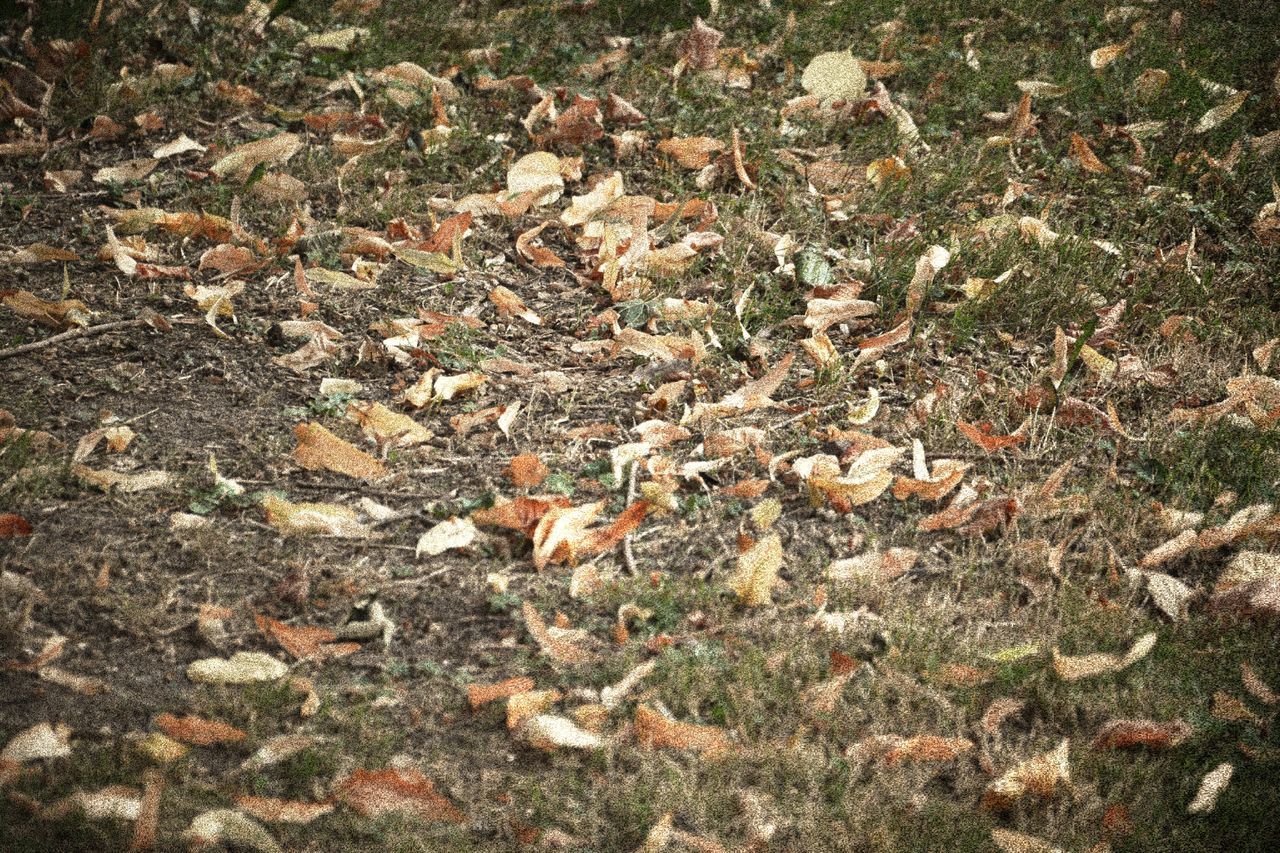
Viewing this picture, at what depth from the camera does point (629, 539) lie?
2.67m

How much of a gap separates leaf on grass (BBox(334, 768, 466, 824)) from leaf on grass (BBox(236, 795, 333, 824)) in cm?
6

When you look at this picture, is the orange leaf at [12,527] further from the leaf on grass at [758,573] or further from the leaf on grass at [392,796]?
the leaf on grass at [758,573]

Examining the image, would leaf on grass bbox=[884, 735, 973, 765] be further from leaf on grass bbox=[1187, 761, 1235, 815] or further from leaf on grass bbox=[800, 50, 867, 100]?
leaf on grass bbox=[800, 50, 867, 100]

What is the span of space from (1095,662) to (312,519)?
171cm

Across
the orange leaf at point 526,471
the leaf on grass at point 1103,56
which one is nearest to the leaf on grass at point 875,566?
the orange leaf at point 526,471

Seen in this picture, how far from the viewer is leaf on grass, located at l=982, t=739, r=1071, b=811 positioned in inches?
85.7

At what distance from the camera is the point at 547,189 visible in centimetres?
396

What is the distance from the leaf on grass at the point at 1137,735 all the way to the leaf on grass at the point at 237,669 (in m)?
1.62

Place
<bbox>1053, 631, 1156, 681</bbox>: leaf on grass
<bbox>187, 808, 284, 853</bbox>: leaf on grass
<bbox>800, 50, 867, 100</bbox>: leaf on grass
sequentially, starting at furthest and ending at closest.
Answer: <bbox>800, 50, 867, 100</bbox>: leaf on grass, <bbox>1053, 631, 1156, 681</bbox>: leaf on grass, <bbox>187, 808, 284, 853</bbox>: leaf on grass

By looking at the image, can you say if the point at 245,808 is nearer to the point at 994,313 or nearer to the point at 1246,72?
the point at 994,313

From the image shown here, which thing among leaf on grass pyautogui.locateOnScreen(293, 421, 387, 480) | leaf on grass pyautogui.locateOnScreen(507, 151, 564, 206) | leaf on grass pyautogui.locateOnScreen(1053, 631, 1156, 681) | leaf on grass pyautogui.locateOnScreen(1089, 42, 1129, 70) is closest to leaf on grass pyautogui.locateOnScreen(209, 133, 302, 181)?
leaf on grass pyautogui.locateOnScreen(507, 151, 564, 206)

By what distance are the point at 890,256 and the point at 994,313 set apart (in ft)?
1.20

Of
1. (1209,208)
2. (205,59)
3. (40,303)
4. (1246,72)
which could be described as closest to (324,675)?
(40,303)

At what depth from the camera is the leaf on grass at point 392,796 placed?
204 cm
